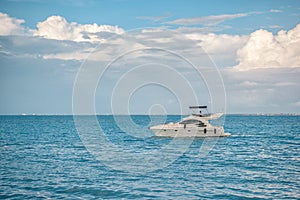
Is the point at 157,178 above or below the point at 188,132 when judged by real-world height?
below

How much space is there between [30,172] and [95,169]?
6.61 m

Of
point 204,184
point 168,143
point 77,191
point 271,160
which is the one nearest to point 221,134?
point 168,143

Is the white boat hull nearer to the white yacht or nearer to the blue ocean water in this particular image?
the white yacht

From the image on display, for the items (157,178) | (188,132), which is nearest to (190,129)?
(188,132)

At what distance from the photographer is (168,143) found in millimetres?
64312

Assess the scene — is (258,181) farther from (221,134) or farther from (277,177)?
(221,134)

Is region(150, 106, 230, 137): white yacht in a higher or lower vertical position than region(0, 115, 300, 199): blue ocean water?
higher

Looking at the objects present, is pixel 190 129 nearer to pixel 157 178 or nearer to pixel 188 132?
pixel 188 132

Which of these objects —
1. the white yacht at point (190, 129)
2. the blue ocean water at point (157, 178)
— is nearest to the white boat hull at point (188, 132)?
the white yacht at point (190, 129)

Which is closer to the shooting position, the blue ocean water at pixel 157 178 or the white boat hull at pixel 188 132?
the blue ocean water at pixel 157 178

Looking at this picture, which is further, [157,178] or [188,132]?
[188,132]

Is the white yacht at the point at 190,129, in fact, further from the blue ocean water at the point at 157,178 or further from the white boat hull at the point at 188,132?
the blue ocean water at the point at 157,178

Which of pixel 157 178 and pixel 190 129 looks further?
pixel 190 129

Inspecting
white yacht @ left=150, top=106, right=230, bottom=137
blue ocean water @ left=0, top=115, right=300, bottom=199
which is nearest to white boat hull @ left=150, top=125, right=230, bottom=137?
white yacht @ left=150, top=106, right=230, bottom=137
